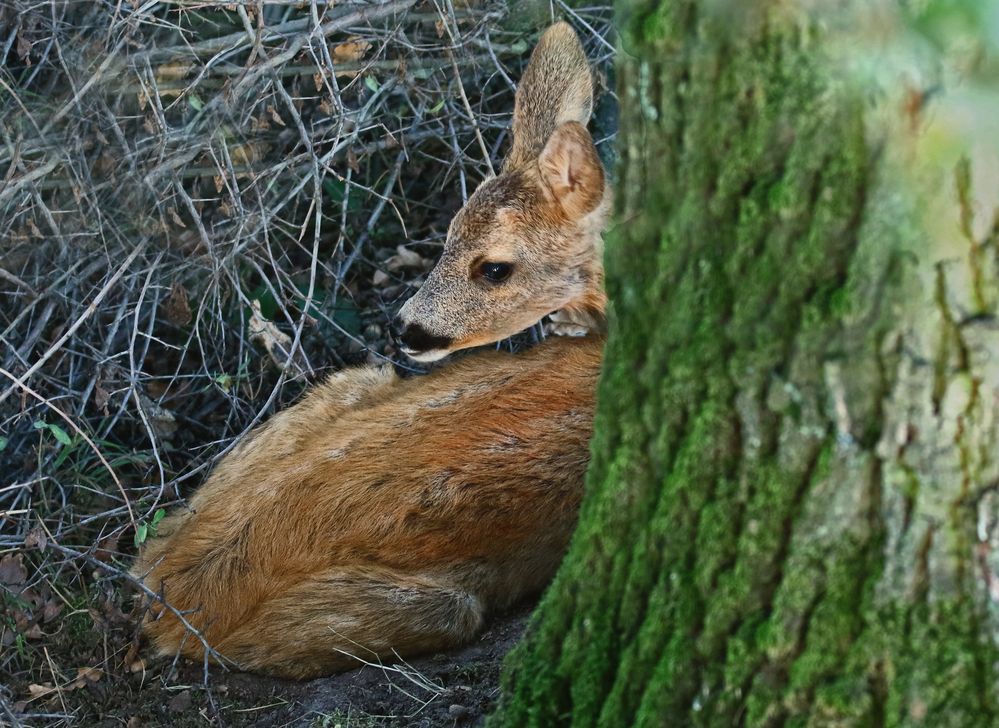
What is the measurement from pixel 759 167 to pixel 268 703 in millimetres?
2928

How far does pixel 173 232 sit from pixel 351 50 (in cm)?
128

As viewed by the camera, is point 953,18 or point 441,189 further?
point 441,189

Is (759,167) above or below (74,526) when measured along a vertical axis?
above

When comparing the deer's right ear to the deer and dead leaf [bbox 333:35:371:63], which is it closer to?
the deer

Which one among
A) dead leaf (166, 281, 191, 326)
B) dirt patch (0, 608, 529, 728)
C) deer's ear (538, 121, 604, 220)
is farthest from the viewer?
dead leaf (166, 281, 191, 326)

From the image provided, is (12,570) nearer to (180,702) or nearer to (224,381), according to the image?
(180,702)

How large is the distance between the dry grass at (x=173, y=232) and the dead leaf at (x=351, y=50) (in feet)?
0.04

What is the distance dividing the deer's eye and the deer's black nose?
0.33 metres

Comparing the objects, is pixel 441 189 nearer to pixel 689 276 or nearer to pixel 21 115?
pixel 21 115

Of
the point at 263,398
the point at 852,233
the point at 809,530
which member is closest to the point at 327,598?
the point at 263,398

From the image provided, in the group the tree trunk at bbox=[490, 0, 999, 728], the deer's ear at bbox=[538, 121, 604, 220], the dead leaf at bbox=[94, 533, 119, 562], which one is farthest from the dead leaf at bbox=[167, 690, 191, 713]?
the deer's ear at bbox=[538, 121, 604, 220]

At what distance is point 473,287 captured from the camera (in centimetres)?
518

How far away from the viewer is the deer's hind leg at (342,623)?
4242mm

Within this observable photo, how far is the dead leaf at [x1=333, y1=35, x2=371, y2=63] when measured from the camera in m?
5.54
